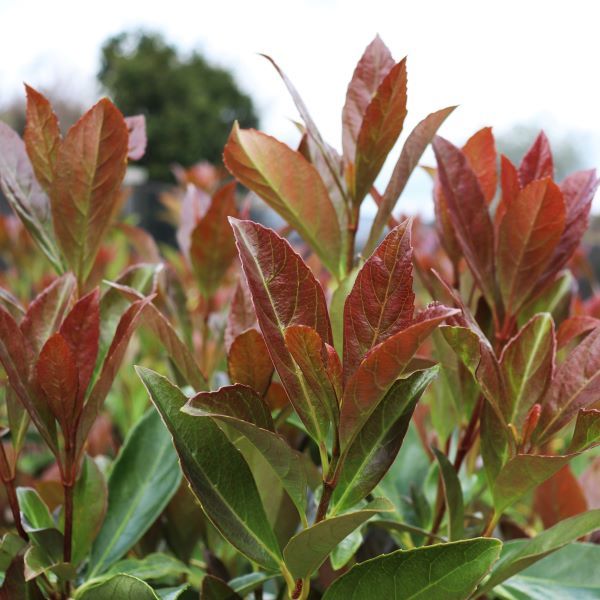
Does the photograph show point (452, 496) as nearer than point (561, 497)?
Yes

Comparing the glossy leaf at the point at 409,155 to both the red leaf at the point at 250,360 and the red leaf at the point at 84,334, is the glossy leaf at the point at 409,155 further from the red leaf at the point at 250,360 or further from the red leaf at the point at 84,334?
the red leaf at the point at 84,334

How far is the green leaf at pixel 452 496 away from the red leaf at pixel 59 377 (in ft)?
1.08

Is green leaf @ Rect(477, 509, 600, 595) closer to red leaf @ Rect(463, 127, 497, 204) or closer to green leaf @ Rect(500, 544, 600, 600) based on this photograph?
green leaf @ Rect(500, 544, 600, 600)

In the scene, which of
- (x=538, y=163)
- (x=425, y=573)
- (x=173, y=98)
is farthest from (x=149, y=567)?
(x=173, y=98)

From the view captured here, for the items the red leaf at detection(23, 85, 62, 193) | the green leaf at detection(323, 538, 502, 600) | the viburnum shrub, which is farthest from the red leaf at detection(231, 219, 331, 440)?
the red leaf at detection(23, 85, 62, 193)

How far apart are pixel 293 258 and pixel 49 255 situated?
37 centimetres

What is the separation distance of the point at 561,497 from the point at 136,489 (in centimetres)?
52

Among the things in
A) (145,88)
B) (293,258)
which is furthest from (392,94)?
(145,88)

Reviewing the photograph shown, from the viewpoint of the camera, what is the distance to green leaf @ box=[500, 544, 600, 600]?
2.24ft

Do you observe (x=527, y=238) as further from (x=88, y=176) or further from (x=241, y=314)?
(x=88, y=176)

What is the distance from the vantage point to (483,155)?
0.82 meters

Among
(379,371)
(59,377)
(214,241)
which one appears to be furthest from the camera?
(214,241)

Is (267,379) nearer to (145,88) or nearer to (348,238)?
(348,238)

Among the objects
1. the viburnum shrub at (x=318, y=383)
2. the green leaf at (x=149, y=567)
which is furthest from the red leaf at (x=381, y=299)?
the green leaf at (x=149, y=567)
